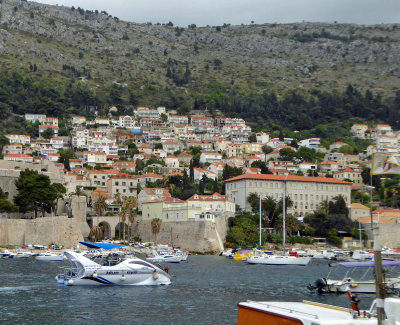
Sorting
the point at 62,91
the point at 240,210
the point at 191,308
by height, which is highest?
the point at 62,91

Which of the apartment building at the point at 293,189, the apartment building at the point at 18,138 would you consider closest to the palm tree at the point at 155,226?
the apartment building at the point at 293,189

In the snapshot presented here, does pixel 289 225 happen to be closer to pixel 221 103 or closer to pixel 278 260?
pixel 278 260

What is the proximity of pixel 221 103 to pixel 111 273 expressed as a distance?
138173 millimetres

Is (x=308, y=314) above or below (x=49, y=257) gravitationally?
above

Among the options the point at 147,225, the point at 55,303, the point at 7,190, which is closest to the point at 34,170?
the point at 7,190

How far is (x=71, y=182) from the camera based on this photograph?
9900 centimetres

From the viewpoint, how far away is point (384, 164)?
13.9 metres

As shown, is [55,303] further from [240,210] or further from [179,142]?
[179,142]

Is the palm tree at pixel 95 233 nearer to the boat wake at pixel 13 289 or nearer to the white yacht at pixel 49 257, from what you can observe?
the white yacht at pixel 49 257

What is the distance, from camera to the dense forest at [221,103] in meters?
156

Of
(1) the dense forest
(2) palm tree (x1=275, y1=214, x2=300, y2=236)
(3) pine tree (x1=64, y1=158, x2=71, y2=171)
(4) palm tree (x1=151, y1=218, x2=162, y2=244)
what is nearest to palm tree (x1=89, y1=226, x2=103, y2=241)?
(4) palm tree (x1=151, y1=218, x2=162, y2=244)

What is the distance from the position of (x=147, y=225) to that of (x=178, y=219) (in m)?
4.33

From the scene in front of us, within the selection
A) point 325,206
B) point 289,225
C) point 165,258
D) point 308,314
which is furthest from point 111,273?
point 325,206

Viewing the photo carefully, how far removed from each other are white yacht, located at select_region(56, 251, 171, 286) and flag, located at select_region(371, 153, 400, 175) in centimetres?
2853
